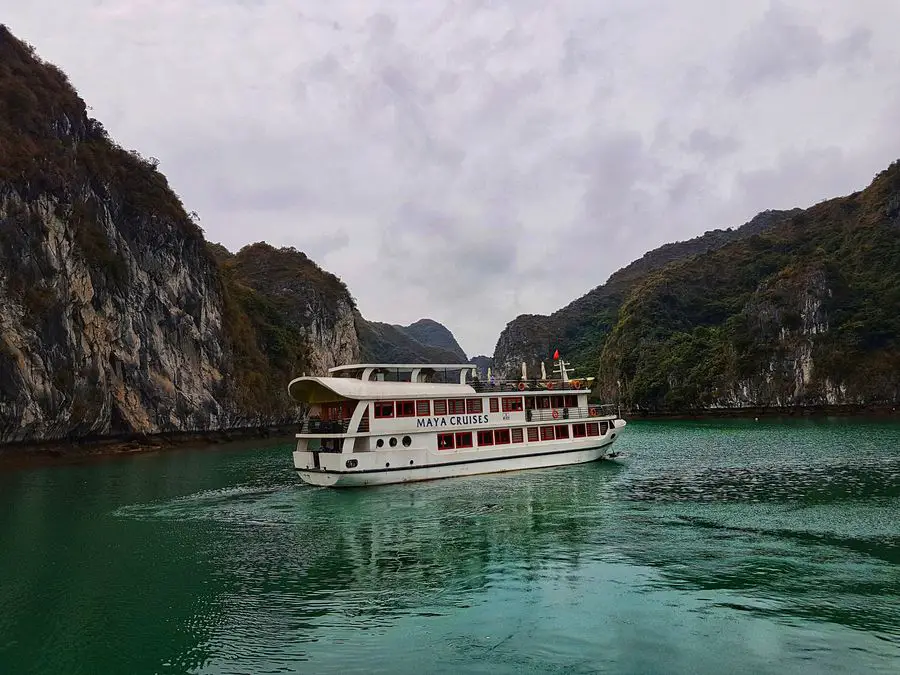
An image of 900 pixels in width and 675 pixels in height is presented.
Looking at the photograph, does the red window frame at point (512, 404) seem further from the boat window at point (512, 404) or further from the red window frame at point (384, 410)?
the red window frame at point (384, 410)

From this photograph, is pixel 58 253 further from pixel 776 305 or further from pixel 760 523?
pixel 776 305

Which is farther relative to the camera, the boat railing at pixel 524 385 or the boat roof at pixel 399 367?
the boat railing at pixel 524 385

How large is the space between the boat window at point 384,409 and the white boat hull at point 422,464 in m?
1.74

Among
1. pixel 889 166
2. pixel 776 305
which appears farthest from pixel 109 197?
pixel 889 166

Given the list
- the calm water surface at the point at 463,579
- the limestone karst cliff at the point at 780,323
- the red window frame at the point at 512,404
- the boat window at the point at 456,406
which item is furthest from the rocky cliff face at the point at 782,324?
the boat window at the point at 456,406

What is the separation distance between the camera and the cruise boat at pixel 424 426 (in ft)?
87.1

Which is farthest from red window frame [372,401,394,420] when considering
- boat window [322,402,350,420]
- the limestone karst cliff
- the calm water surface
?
the limestone karst cliff

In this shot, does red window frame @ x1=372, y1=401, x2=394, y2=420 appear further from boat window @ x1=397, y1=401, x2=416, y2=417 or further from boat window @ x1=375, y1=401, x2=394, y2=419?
boat window @ x1=397, y1=401, x2=416, y2=417

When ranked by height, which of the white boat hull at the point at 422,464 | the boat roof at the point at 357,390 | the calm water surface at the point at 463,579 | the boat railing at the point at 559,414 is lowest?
the calm water surface at the point at 463,579

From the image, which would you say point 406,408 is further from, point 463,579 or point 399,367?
point 463,579

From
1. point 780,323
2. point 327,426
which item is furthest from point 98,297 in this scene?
point 780,323

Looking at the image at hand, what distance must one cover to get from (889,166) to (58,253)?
134359 mm

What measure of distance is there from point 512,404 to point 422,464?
6.55 meters

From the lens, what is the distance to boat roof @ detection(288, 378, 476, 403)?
26344mm
